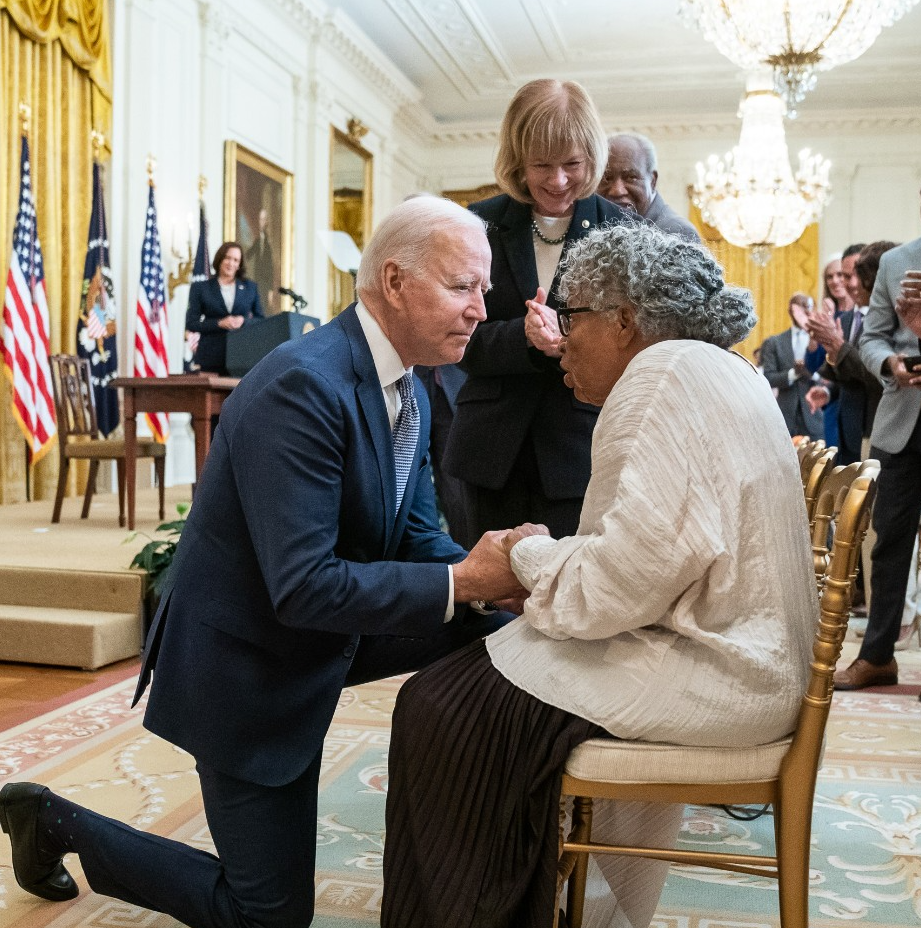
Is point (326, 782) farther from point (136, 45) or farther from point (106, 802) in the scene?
point (136, 45)

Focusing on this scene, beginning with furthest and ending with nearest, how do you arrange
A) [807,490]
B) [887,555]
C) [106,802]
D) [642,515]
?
[887,555], [106,802], [807,490], [642,515]

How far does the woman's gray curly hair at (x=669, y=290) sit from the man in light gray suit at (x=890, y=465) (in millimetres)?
2263

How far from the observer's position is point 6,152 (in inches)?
282

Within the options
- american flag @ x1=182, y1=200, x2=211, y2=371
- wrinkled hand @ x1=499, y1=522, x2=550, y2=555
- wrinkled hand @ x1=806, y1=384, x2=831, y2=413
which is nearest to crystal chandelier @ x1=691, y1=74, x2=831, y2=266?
wrinkled hand @ x1=806, y1=384, x2=831, y2=413

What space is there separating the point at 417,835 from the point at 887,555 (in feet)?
9.18

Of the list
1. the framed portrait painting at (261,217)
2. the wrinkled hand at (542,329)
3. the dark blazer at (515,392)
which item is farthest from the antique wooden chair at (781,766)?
the framed portrait painting at (261,217)

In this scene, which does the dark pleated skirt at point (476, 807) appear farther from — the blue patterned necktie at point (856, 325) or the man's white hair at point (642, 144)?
the blue patterned necktie at point (856, 325)

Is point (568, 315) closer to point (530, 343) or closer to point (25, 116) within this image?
point (530, 343)

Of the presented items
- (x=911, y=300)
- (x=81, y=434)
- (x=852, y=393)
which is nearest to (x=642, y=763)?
(x=911, y=300)

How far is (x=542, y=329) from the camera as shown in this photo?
2.28m

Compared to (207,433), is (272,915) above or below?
below

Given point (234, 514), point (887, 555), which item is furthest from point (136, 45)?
point (234, 514)

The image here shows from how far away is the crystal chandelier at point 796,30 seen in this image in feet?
25.2

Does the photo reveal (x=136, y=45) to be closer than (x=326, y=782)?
No
